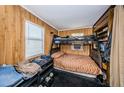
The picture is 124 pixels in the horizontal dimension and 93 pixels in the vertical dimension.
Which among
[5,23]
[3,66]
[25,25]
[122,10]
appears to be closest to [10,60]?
[3,66]

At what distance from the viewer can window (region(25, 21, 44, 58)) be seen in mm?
2393

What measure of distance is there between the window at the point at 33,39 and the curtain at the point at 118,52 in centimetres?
195

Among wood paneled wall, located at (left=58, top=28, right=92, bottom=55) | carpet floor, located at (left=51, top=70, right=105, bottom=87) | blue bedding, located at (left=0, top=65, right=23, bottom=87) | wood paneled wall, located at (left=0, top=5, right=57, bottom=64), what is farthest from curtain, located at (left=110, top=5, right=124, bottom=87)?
wood paneled wall, located at (left=58, top=28, right=92, bottom=55)

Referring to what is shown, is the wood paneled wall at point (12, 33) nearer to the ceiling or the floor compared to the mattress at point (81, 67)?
nearer to the ceiling

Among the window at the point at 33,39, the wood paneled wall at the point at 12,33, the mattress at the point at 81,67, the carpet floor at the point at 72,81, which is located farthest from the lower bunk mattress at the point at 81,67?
the wood paneled wall at the point at 12,33

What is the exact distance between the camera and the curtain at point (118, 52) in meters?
1.43

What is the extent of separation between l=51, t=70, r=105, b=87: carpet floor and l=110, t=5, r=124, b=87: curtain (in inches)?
33.0

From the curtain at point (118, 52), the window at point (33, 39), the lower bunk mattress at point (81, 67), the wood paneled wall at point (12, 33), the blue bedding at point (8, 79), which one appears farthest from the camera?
the lower bunk mattress at point (81, 67)

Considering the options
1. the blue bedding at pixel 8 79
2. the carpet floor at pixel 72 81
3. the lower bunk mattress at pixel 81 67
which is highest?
the blue bedding at pixel 8 79

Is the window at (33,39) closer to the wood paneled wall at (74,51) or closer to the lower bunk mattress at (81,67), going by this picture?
the lower bunk mattress at (81,67)

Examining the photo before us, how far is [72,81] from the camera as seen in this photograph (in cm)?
A: 264

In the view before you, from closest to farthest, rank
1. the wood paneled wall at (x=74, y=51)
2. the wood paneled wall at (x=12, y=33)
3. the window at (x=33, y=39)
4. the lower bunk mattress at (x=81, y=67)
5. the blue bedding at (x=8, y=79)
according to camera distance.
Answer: the blue bedding at (x=8, y=79), the wood paneled wall at (x=12, y=33), the window at (x=33, y=39), the lower bunk mattress at (x=81, y=67), the wood paneled wall at (x=74, y=51)

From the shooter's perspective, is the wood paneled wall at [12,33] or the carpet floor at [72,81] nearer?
the wood paneled wall at [12,33]
